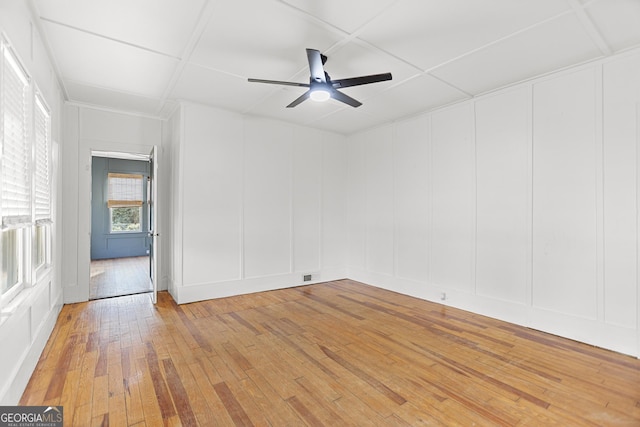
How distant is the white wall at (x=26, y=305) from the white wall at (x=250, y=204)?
4.71 feet

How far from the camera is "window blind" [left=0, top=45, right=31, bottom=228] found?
2.00 m

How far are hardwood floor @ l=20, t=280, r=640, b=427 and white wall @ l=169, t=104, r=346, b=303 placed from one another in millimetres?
944

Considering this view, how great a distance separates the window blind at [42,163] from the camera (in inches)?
112

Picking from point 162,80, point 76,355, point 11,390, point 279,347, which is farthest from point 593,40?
point 76,355

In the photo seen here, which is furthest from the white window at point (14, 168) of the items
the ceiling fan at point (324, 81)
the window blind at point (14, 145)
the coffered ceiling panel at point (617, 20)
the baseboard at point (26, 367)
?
the coffered ceiling panel at point (617, 20)

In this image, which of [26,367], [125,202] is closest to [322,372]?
[26,367]

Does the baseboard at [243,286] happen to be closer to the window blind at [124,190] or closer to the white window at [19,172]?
the white window at [19,172]

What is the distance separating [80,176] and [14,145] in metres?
2.75

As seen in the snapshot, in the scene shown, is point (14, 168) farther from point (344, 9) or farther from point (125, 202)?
point (125, 202)

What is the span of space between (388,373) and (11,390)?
2.67 m

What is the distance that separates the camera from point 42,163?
309 centimetres

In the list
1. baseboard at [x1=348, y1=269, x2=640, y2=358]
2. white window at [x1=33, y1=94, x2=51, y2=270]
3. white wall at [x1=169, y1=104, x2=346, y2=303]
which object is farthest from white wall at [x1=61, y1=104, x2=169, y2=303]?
baseboard at [x1=348, y1=269, x2=640, y2=358]

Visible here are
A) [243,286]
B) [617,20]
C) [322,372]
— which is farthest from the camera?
[243,286]

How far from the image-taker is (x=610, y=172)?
120 inches
